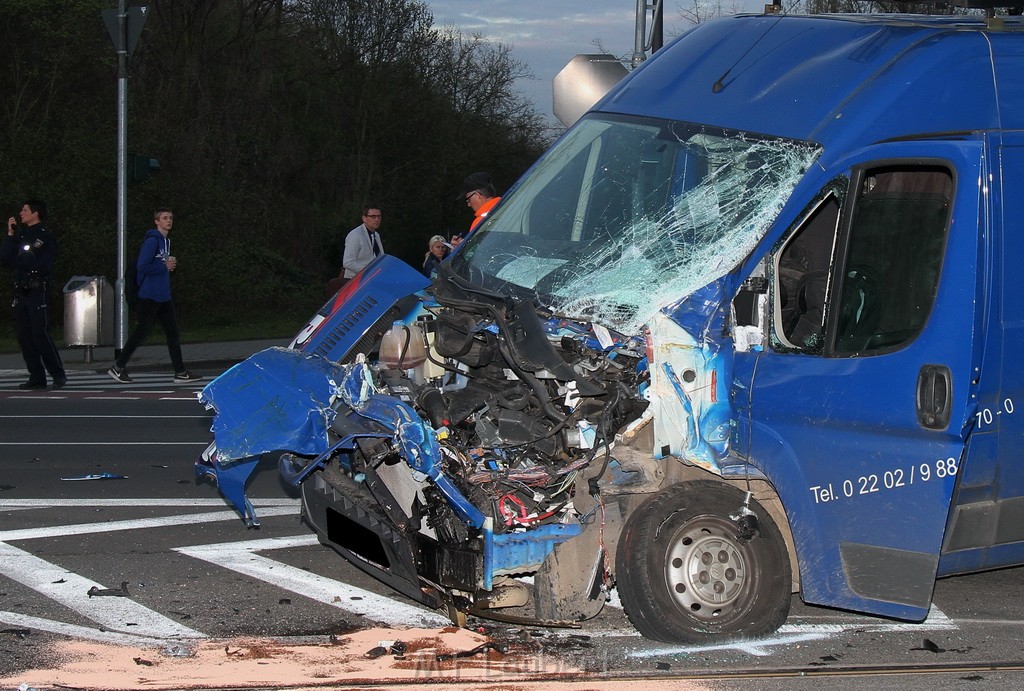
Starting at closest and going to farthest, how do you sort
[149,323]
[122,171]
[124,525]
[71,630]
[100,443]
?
[71,630] → [124,525] → [100,443] → [149,323] → [122,171]

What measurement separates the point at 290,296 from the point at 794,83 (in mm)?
23776

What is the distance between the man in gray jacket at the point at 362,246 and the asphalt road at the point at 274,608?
221 inches

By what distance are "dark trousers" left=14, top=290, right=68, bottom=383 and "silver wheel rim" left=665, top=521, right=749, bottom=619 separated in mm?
10541

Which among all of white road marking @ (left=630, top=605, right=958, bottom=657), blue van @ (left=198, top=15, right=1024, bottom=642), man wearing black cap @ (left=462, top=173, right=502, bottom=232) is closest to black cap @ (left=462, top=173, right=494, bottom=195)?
man wearing black cap @ (left=462, top=173, right=502, bottom=232)

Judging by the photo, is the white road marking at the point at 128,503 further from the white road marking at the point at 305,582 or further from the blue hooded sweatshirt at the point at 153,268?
the blue hooded sweatshirt at the point at 153,268

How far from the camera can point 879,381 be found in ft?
17.5

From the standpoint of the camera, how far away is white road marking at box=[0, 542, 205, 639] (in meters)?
5.83

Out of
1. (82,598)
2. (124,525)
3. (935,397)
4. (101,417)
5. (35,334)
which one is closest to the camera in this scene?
(935,397)

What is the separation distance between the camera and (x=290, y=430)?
5469 mm

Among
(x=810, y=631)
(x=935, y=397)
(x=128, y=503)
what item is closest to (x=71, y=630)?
(x=128, y=503)

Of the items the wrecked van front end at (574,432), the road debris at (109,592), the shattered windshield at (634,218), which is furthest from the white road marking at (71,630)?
the shattered windshield at (634,218)

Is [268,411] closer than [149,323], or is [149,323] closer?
[268,411]

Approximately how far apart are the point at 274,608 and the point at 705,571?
200cm

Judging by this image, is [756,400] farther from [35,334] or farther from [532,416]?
[35,334]
